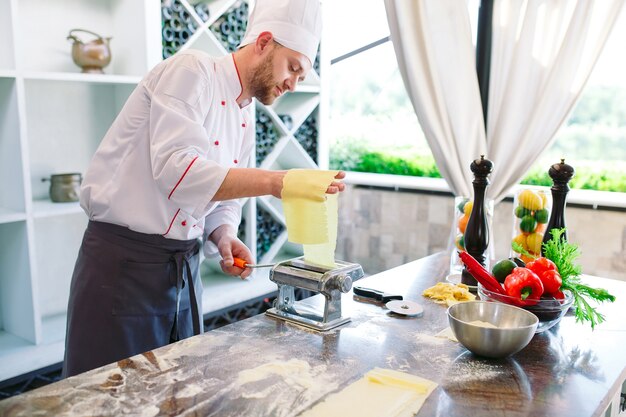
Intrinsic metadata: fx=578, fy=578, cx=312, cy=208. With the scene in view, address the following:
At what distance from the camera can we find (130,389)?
121cm

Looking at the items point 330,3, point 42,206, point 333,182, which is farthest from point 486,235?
point 330,3

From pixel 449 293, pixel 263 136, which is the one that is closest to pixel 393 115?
pixel 263 136

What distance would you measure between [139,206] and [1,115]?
1.21m

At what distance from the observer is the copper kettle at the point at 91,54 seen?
290 cm

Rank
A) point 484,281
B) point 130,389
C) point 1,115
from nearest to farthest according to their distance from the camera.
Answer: point 130,389, point 484,281, point 1,115

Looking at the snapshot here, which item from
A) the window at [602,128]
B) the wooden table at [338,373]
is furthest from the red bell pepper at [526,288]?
the window at [602,128]

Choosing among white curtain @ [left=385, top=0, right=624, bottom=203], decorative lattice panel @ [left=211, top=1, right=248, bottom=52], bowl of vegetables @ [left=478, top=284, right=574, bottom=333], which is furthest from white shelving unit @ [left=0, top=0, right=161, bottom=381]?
bowl of vegetables @ [left=478, top=284, right=574, bottom=333]

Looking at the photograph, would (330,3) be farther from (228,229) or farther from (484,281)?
(484,281)

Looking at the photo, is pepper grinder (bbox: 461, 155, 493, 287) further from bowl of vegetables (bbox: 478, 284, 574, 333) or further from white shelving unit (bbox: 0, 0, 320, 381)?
white shelving unit (bbox: 0, 0, 320, 381)

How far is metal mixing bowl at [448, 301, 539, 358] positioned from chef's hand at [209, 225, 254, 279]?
27.5 inches

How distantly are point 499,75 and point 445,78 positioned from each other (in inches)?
12.3

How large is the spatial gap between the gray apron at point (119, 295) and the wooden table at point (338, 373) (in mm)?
474

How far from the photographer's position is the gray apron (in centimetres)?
192

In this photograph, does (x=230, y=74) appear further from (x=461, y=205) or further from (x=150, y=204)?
(x=461, y=205)
